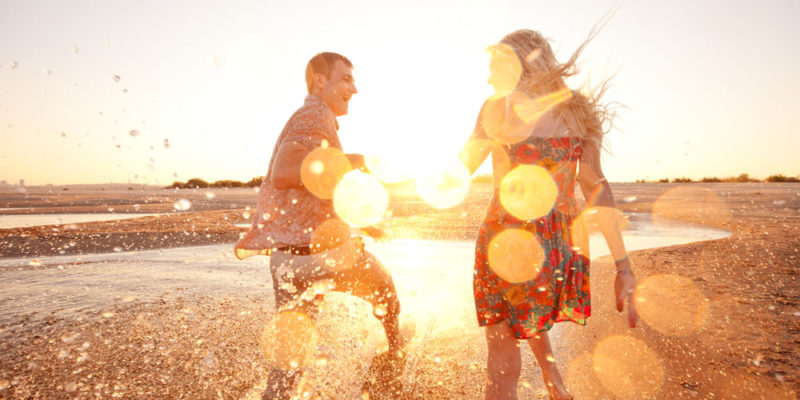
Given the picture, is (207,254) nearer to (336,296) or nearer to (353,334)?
(336,296)

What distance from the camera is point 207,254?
8.34 meters

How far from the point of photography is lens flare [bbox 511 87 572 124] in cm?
209

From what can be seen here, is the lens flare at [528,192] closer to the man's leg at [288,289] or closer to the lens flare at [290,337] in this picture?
the man's leg at [288,289]

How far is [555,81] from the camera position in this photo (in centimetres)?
215

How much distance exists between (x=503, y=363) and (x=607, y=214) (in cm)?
84

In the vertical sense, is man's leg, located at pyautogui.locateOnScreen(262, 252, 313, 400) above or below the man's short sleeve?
below

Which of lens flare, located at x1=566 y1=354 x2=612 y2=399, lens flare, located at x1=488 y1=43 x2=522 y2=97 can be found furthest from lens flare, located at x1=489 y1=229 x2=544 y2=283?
lens flare, located at x1=566 y1=354 x2=612 y2=399

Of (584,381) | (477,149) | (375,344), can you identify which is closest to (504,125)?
(477,149)

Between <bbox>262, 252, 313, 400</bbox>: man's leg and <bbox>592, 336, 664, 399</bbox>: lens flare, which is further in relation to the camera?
<bbox>592, 336, 664, 399</bbox>: lens flare

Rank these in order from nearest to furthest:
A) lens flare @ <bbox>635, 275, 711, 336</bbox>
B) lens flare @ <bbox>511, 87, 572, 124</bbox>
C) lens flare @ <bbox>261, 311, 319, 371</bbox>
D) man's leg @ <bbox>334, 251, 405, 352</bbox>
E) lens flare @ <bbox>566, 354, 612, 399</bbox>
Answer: lens flare @ <bbox>511, 87, 572, 124</bbox>
lens flare @ <bbox>261, 311, 319, 371</bbox>
man's leg @ <bbox>334, 251, 405, 352</bbox>
lens flare @ <bbox>566, 354, 612, 399</bbox>
lens flare @ <bbox>635, 275, 711, 336</bbox>

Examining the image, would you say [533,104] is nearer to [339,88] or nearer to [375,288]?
[339,88]

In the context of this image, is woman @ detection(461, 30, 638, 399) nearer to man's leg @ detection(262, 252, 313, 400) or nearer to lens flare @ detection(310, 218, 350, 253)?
lens flare @ detection(310, 218, 350, 253)

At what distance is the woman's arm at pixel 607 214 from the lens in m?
2.15

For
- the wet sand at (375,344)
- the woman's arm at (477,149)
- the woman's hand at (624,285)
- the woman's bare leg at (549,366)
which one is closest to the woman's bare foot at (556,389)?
the woman's bare leg at (549,366)
